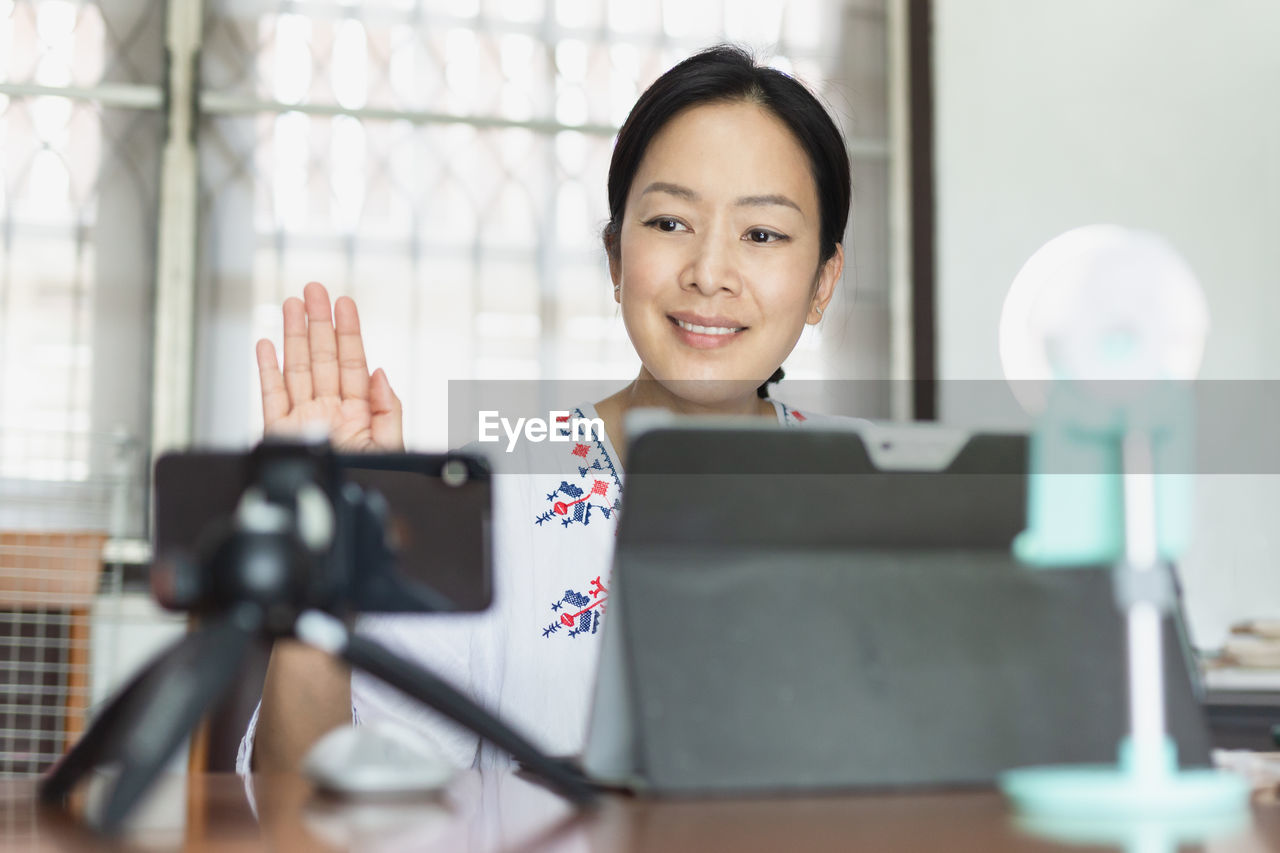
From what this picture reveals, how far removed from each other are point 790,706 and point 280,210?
9.33 ft

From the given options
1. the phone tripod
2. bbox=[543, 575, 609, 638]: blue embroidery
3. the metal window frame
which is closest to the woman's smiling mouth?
bbox=[543, 575, 609, 638]: blue embroidery

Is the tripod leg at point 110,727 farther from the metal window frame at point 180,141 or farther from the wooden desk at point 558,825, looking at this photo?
the metal window frame at point 180,141

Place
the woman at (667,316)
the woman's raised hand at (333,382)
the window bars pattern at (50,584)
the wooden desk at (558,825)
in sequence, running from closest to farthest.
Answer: the wooden desk at (558,825) → the woman's raised hand at (333,382) → the woman at (667,316) → the window bars pattern at (50,584)

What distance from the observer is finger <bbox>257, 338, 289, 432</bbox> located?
43.3 inches

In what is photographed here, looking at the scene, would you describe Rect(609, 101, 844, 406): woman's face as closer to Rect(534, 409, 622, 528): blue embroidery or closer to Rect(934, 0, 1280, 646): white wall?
Rect(534, 409, 622, 528): blue embroidery

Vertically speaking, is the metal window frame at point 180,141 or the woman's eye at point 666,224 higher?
the metal window frame at point 180,141

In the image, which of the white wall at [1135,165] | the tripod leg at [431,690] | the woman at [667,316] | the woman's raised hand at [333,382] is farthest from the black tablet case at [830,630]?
the white wall at [1135,165]

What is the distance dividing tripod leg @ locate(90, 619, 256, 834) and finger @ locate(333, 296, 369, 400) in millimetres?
578

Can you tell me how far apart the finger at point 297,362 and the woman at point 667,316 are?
34cm

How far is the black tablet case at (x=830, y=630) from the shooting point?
1.97 ft

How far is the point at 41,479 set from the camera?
2943mm

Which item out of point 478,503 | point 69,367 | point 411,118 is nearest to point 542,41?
point 411,118

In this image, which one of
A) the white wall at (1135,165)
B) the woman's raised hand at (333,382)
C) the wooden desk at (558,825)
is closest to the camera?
the wooden desk at (558,825)

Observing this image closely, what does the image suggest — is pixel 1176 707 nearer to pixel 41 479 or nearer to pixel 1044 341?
pixel 1044 341
